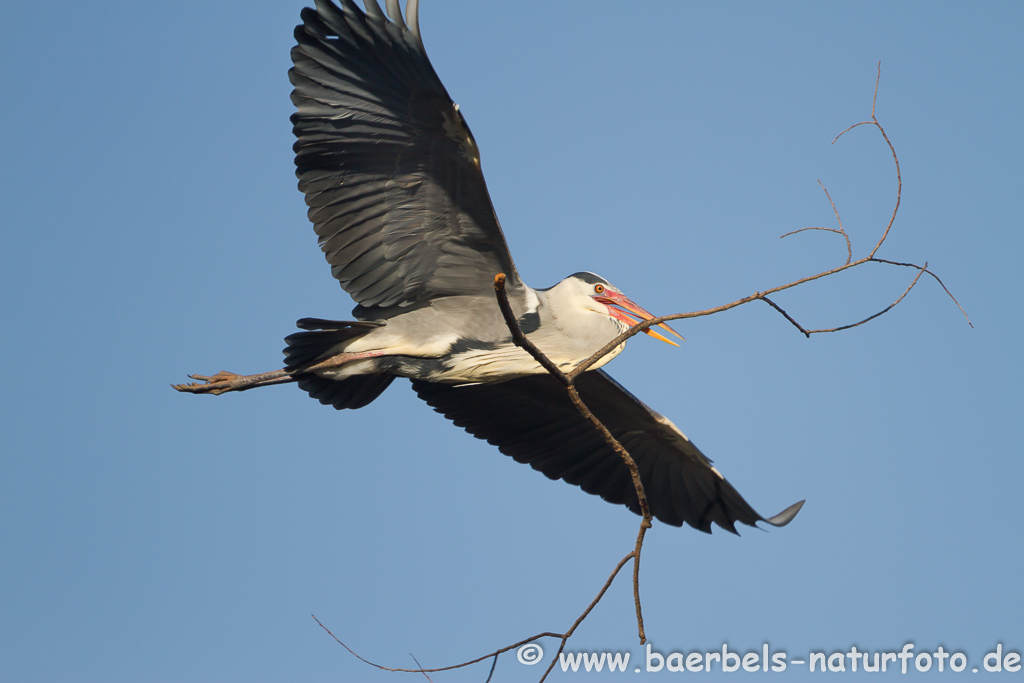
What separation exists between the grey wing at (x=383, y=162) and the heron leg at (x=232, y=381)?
65cm

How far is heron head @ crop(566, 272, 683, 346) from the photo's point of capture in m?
5.45

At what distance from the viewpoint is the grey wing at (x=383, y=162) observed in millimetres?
4391

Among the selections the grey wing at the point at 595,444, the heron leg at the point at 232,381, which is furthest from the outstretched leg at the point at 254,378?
the grey wing at the point at 595,444

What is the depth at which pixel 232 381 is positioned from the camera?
16.8 feet

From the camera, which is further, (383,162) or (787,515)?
(787,515)

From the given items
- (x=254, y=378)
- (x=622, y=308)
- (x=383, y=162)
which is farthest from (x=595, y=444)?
(x=383, y=162)

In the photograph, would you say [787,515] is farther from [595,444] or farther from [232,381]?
[232,381]

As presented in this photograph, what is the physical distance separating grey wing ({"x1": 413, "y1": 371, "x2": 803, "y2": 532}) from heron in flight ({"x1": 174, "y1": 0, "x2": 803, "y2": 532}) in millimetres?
15

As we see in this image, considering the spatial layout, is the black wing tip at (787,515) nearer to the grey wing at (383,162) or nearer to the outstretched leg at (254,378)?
the grey wing at (383,162)

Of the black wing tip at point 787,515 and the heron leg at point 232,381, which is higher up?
the heron leg at point 232,381

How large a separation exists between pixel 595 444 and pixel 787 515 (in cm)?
164

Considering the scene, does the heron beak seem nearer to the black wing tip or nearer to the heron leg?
the black wing tip

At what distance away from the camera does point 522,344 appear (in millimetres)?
3551

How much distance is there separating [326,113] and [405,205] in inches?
24.4
